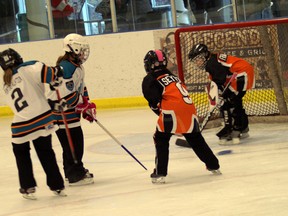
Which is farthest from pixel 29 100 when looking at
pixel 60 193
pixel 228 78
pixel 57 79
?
pixel 228 78

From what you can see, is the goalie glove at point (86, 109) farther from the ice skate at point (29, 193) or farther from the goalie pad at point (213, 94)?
the goalie pad at point (213, 94)

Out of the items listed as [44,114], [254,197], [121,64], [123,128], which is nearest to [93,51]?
[121,64]

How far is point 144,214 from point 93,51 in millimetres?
5454

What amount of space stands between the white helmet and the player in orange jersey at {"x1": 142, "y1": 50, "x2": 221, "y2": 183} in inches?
19.5

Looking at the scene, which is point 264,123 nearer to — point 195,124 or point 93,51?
point 195,124

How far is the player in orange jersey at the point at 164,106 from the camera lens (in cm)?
494

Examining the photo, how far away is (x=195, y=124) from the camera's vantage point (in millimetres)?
4992

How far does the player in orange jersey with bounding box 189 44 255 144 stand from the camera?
6.15m

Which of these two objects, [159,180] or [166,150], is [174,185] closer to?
[159,180]

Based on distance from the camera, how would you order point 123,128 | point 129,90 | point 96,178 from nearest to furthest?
point 96,178
point 123,128
point 129,90

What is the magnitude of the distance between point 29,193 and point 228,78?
6.81 ft

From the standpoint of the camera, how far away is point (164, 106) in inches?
196

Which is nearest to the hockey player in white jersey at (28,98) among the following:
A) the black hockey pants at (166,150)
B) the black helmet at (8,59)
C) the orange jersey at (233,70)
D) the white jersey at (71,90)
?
the black helmet at (8,59)

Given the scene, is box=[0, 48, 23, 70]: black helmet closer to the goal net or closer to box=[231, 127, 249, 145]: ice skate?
box=[231, 127, 249, 145]: ice skate
